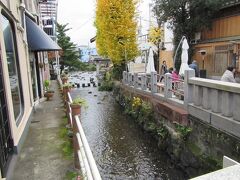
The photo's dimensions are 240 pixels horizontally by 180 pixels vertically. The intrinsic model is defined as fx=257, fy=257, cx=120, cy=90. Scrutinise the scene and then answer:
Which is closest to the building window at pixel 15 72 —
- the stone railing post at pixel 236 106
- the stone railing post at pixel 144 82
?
the stone railing post at pixel 236 106

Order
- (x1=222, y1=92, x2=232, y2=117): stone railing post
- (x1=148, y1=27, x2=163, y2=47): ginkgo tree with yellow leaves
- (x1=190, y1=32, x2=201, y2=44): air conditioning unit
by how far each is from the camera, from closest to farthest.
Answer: (x1=222, y1=92, x2=232, y2=117): stone railing post < (x1=190, y1=32, x2=201, y2=44): air conditioning unit < (x1=148, y1=27, x2=163, y2=47): ginkgo tree with yellow leaves

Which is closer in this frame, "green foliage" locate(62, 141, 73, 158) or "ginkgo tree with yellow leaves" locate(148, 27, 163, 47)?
"green foliage" locate(62, 141, 73, 158)

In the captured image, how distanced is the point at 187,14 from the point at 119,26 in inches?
194

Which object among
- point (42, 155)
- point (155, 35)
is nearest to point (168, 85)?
point (42, 155)

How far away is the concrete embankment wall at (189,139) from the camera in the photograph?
6.19 m

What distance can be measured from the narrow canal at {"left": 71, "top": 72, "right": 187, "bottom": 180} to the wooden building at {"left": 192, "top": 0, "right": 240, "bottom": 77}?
287 inches

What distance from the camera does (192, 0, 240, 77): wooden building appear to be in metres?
15.1

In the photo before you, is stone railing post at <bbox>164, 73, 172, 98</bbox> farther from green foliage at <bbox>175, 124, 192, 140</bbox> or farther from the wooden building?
the wooden building

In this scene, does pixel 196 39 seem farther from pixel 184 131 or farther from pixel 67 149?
pixel 67 149

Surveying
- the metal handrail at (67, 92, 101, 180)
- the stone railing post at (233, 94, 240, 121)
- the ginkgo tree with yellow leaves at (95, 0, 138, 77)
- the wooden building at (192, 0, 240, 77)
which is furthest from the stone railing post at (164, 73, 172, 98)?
the ginkgo tree with yellow leaves at (95, 0, 138, 77)

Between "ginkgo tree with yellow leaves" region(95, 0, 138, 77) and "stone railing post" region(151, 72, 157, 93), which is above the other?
"ginkgo tree with yellow leaves" region(95, 0, 138, 77)

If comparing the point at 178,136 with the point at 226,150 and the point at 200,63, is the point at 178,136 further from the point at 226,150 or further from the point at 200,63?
the point at 200,63

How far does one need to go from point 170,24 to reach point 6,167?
17421mm

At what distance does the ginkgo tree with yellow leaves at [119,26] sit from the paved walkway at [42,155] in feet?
40.8
